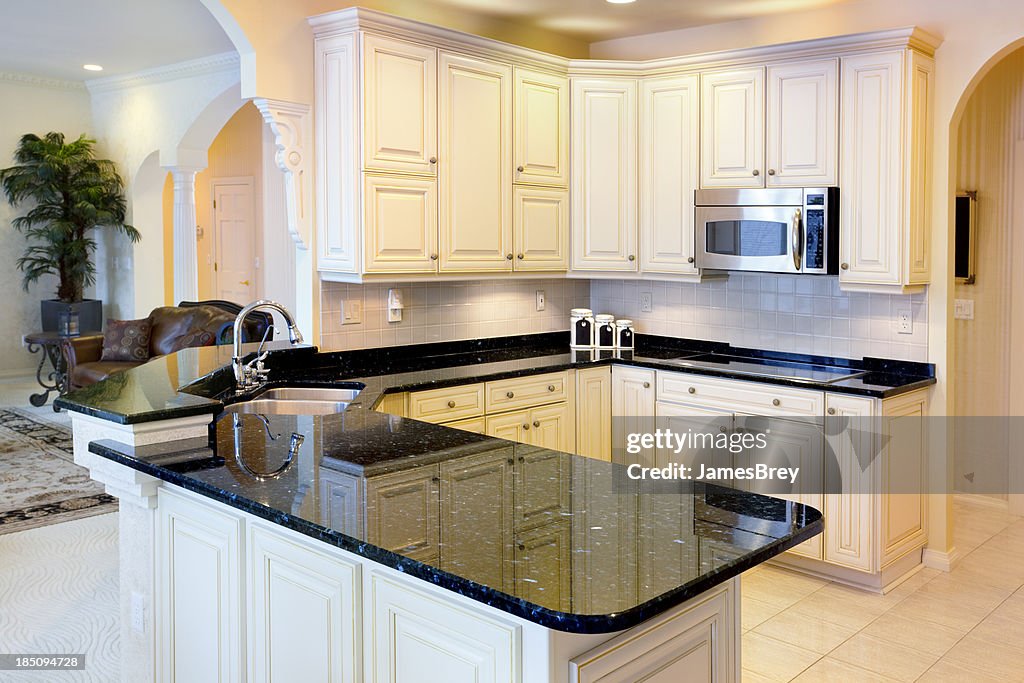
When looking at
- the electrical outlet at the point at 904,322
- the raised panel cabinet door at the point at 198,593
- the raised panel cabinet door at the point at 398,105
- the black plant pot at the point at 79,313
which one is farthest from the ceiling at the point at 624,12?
the black plant pot at the point at 79,313

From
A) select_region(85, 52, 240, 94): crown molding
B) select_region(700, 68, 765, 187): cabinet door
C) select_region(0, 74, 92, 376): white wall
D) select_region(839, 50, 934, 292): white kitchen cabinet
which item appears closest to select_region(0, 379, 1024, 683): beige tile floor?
select_region(839, 50, 934, 292): white kitchen cabinet

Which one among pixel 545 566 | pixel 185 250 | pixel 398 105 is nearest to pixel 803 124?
pixel 398 105

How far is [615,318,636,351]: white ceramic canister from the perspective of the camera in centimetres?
512

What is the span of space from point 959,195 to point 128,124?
24.6 ft

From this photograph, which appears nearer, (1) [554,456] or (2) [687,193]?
(1) [554,456]

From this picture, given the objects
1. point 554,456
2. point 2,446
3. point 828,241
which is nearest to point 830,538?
point 828,241

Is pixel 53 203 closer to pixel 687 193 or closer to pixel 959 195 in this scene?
pixel 687 193

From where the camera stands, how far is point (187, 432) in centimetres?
247

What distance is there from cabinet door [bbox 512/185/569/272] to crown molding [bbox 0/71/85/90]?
6.56m

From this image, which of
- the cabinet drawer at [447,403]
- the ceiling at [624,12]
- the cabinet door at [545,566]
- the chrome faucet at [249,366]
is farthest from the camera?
the ceiling at [624,12]

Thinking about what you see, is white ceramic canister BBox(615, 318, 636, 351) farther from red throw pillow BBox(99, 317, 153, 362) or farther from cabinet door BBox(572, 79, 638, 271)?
red throw pillow BBox(99, 317, 153, 362)

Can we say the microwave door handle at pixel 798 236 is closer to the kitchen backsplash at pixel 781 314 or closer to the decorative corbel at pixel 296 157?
the kitchen backsplash at pixel 781 314

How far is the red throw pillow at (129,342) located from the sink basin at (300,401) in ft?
11.6

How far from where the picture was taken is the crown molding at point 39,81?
8688mm
